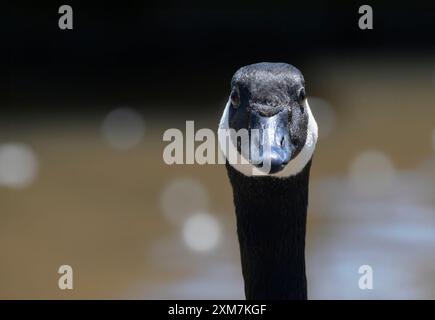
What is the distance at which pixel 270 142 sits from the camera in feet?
6.86

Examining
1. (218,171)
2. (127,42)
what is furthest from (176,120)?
(127,42)

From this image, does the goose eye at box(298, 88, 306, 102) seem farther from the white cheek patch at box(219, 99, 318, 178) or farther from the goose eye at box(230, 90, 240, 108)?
the goose eye at box(230, 90, 240, 108)

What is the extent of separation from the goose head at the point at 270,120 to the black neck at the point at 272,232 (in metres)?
0.06

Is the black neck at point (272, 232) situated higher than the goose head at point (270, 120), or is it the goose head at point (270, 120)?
the goose head at point (270, 120)

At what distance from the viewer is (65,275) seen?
4754mm

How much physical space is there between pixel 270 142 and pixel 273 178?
0.25m

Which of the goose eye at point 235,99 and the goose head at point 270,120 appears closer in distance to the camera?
the goose head at point 270,120

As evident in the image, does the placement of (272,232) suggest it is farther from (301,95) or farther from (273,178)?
(301,95)

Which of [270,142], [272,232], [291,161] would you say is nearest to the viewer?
[270,142]

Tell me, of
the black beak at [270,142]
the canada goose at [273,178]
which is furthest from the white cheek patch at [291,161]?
the black beak at [270,142]

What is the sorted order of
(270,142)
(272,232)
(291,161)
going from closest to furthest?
(270,142), (291,161), (272,232)

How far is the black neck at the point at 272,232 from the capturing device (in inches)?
92.2

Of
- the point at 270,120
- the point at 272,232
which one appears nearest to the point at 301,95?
the point at 270,120

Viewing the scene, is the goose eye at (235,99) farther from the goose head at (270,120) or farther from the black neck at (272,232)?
the black neck at (272,232)
